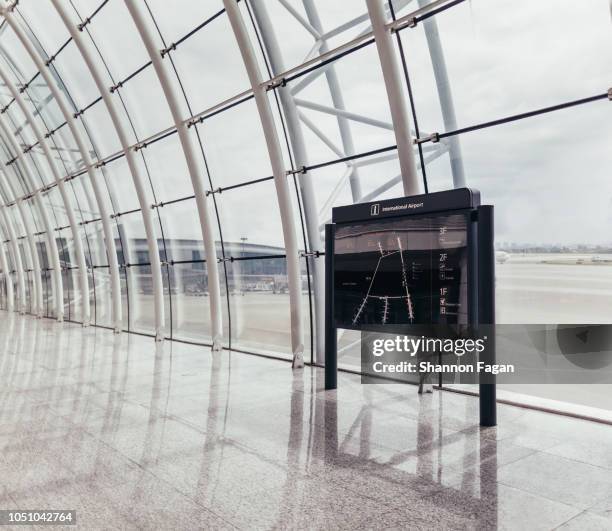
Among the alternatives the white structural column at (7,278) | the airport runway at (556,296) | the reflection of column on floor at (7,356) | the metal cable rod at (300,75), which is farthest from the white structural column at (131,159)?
the white structural column at (7,278)

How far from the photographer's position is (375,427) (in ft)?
25.4

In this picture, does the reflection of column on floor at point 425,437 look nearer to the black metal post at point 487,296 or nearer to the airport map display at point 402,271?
the black metal post at point 487,296

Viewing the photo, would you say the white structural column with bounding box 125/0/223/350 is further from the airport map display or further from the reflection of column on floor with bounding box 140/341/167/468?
the airport map display

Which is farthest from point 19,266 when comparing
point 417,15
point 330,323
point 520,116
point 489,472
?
point 489,472

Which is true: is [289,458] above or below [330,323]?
below

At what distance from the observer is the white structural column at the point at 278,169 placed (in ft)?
38.9

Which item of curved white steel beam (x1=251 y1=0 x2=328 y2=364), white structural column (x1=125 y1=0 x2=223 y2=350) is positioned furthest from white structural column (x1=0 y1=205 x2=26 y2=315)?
curved white steel beam (x1=251 y1=0 x2=328 y2=364)

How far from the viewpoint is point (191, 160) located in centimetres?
1497

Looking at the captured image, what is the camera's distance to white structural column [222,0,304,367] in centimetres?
1186

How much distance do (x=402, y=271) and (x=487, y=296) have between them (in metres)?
1.50

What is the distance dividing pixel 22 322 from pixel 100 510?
78.7 feet

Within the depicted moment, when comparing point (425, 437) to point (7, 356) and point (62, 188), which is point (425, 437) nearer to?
point (7, 356)

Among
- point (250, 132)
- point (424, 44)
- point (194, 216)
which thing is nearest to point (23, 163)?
point (194, 216)

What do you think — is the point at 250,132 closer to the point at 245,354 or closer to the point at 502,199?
the point at 245,354
